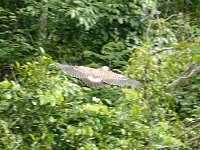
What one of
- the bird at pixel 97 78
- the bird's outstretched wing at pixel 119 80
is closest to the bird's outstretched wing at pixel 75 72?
the bird at pixel 97 78

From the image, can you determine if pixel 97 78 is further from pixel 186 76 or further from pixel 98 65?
pixel 98 65

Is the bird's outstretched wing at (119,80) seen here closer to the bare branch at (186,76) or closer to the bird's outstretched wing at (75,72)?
the bird's outstretched wing at (75,72)

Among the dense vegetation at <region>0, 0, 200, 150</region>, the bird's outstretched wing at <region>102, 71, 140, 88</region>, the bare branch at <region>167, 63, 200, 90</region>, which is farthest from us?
the bare branch at <region>167, 63, 200, 90</region>

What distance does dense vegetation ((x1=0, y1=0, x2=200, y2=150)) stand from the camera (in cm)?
238

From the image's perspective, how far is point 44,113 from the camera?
240 centimetres

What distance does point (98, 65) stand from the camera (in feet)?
11.4

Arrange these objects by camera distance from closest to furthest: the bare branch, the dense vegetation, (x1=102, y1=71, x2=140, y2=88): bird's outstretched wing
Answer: the dense vegetation → (x1=102, y1=71, x2=140, y2=88): bird's outstretched wing → the bare branch

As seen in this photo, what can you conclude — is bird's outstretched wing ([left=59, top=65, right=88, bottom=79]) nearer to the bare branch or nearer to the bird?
the bird

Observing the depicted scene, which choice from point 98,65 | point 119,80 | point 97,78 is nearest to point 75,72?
point 97,78

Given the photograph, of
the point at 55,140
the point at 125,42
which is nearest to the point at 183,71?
the point at 125,42

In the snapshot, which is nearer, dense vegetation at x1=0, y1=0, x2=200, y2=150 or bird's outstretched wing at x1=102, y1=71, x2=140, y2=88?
dense vegetation at x1=0, y1=0, x2=200, y2=150

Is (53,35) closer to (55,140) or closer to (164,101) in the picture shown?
(164,101)

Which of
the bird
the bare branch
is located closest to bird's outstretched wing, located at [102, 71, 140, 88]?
the bird

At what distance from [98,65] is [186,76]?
2.32 feet
